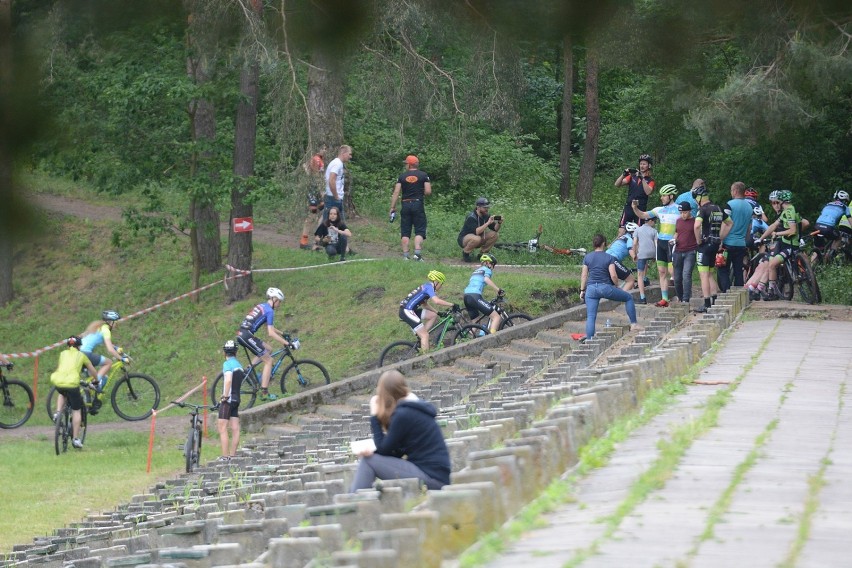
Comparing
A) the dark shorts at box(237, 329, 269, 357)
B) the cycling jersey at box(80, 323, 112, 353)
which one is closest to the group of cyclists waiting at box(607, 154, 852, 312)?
the dark shorts at box(237, 329, 269, 357)

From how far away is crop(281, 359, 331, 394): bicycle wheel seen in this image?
67.5 ft

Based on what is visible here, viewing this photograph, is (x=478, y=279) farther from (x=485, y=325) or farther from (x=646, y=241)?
(x=646, y=241)

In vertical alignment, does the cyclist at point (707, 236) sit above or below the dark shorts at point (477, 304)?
above

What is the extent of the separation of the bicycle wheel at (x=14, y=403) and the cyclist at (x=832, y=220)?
12.6m

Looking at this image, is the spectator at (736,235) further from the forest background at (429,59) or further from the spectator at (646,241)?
the forest background at (429,59)

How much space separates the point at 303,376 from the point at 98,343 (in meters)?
3.60

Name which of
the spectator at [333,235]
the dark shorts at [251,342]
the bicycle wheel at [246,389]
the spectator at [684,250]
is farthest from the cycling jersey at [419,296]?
A: the spectator at [333,235]

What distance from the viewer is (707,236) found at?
17.6m

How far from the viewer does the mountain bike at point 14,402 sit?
21.4m

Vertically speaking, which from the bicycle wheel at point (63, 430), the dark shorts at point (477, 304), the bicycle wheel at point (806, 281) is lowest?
the bicycle wheel at point (63, 430)

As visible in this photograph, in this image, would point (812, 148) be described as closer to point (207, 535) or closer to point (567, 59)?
point (207, 535)

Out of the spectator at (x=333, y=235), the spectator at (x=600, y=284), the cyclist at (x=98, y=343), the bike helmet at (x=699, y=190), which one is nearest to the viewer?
the spectator at (x=600, y=284)

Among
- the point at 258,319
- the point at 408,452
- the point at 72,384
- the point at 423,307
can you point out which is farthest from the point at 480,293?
the point at 408,452

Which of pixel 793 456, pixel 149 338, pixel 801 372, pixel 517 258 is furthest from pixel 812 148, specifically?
pixel 793 456
